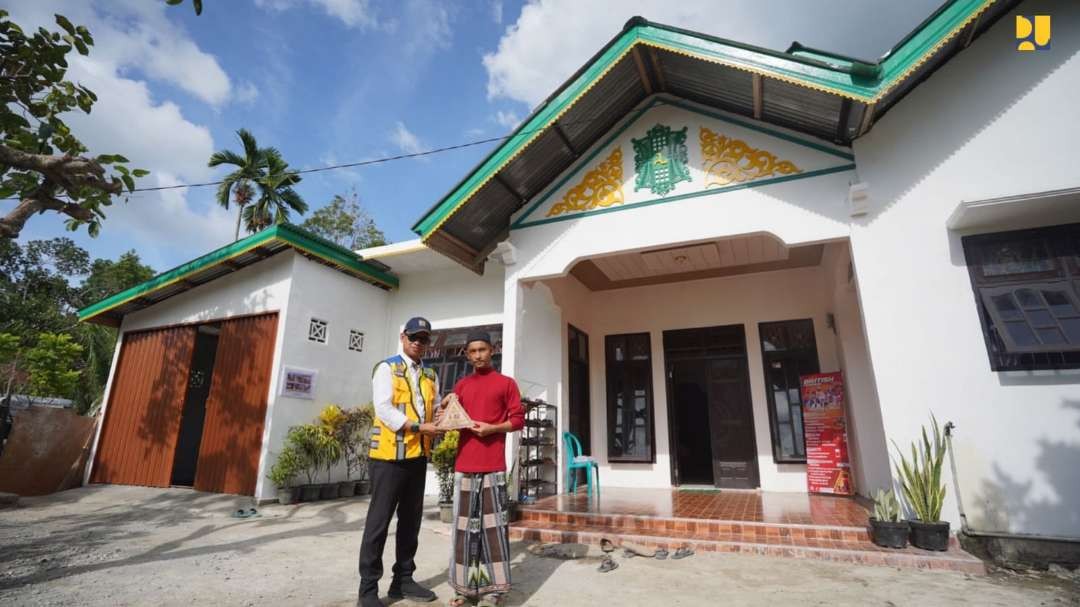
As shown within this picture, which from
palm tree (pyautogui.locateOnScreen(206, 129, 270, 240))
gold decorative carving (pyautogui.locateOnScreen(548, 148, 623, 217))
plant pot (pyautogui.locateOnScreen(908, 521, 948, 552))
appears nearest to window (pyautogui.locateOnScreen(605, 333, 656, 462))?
gold decorative carving (pyautogui.locateOnScreen(548, 148, 623, 217))

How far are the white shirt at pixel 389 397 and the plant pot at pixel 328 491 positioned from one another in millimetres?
4416

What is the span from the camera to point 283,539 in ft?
13.6

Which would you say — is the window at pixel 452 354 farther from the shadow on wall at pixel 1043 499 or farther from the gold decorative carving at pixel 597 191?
the shadow on wall at pixel 1043 499

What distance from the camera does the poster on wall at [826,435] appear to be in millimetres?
5918

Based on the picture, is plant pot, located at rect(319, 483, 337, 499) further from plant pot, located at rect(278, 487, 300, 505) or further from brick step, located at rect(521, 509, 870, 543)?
brick step, located at rect(521, 509, 870, 543)

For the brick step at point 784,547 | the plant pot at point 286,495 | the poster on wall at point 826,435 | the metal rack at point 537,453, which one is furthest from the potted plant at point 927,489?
the plant pot at point 286,495

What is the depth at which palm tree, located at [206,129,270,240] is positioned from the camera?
49.3ft

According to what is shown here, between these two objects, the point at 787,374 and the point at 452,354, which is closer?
the point at 787,374

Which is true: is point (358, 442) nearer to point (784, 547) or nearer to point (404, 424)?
point (404, 424)

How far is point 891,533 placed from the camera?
3.49m

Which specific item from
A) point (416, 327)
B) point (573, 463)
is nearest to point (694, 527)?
point (573, 463)

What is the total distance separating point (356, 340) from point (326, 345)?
1.82ft

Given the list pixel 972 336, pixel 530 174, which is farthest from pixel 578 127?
pixel 972 336

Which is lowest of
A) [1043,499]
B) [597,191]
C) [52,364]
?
[1043,499]
